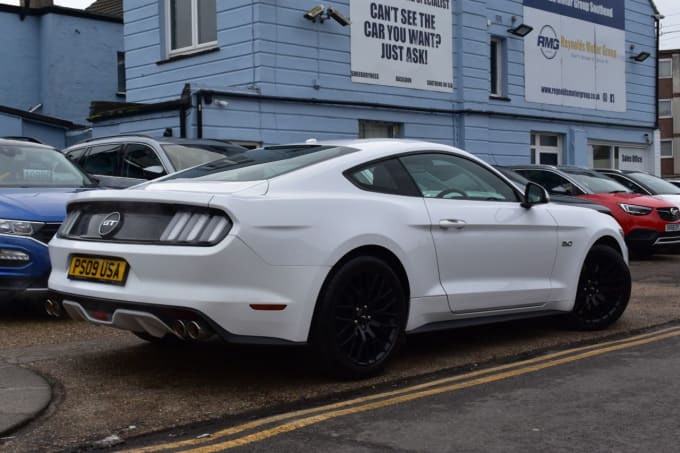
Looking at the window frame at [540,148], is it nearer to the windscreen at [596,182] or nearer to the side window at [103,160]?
the windscreen at [596,182]

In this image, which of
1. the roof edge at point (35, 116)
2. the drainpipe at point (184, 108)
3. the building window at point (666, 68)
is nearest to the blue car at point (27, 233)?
the drainpipe at point (184, 108)

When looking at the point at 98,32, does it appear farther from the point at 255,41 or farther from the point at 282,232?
the point at 282,232

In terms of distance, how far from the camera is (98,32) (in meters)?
24.4

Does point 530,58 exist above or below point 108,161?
above

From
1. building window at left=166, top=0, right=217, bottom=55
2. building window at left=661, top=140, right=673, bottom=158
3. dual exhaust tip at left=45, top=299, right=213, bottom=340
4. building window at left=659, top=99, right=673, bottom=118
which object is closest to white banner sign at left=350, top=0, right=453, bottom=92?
building window at left=166, top=0, right=217, bottom=55

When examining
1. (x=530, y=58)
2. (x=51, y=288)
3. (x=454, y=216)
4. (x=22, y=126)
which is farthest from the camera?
(x=530, y=58)

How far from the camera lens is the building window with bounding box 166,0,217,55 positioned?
1638cm

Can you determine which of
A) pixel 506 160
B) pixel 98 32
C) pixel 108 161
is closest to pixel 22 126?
pixel 98 32

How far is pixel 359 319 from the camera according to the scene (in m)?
5.29

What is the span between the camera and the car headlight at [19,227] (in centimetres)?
726

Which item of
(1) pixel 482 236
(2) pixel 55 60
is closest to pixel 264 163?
(1) pixel 482 236

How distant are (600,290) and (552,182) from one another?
288 inches

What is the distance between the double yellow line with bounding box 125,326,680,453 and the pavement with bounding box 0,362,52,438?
81cm

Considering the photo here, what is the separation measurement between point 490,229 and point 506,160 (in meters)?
14.0
